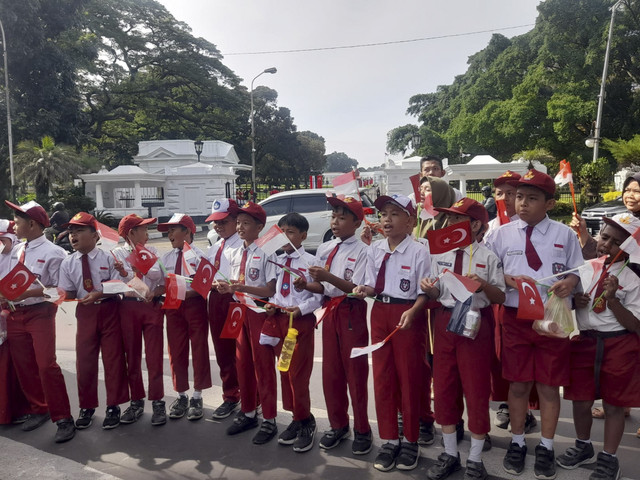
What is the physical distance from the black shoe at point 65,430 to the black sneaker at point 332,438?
6.23 feet

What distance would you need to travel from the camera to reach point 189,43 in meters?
40.6

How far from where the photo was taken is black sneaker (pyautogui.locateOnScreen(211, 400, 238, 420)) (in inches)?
169

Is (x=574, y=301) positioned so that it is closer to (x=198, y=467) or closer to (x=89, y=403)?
(x=198, y=467)

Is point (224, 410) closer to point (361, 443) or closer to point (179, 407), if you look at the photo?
point (179, 407)

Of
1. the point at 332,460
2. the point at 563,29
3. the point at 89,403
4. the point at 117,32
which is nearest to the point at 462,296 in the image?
the point at 332,460

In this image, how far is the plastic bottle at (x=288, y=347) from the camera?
363 centimetres

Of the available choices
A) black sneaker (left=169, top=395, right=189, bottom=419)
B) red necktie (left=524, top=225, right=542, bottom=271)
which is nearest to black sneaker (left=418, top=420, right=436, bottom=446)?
red necktie (left=524, top=225, right=542, bottom=271)

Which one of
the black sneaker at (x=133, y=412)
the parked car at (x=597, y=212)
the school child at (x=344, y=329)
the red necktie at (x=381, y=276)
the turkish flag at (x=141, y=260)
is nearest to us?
the red necktie at (x=381, y=276)

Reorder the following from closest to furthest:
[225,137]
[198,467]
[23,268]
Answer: [198,467], [23,268], [225,137]

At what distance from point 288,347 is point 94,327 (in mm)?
1595

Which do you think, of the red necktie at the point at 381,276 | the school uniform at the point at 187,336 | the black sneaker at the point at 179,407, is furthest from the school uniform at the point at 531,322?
the black sneaker at the point at 179,407

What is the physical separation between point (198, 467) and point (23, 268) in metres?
1.90

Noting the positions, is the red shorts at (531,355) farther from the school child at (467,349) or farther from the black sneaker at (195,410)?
the black sneaker at (195,410)

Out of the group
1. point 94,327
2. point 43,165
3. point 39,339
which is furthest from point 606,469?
point 43,165
